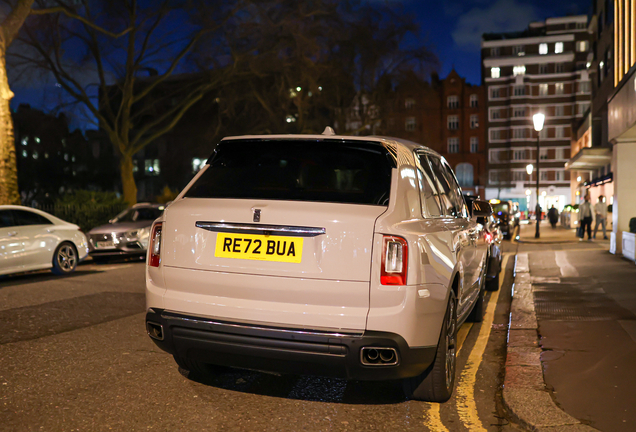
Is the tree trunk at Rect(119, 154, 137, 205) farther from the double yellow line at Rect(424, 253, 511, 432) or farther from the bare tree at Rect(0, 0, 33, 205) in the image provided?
the double yellow line at Rect(424, 253, 511, 432)

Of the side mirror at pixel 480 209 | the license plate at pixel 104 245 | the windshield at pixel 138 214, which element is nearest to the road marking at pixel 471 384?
the side mirror at pixel 480 209

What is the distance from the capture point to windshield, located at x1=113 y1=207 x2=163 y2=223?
1647cm

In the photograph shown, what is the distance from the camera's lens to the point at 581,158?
3369 cm

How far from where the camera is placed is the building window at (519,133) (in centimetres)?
8312

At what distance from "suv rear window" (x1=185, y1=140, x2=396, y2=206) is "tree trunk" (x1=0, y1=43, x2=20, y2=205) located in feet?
49.1

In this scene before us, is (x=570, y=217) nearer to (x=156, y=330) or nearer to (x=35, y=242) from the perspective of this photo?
(x=35, y=242)

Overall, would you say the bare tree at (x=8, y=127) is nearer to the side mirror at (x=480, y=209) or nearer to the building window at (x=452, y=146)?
the side mirror at (x=480, y=209)

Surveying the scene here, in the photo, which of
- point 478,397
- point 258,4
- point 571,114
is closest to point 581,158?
point 258,4

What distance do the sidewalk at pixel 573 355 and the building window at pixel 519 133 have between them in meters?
76.5

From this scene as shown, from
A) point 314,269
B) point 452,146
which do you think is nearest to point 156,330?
point 314,269

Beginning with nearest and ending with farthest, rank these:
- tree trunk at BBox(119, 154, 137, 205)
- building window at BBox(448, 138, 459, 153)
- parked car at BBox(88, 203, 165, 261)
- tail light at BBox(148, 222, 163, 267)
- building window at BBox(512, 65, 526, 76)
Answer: tail light at BBox(148, 222, 163, 267)
parked car at BBox(88, 203, 165, 261)
tree trunk at BBox(119, 154, 137, 205)
building window at BBox(512, 65, 526, 76)
building window at BBox(448, 138, 459, 153)

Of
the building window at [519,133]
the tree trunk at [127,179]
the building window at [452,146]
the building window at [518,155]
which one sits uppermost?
the building window at [519,133]

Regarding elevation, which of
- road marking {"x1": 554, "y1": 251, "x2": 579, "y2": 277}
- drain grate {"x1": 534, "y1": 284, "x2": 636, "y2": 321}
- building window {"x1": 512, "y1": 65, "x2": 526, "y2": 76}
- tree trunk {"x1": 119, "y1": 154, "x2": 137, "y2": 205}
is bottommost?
drain grate {"x1": 534, "y1": 284, "x2": 636, "y2": 321}

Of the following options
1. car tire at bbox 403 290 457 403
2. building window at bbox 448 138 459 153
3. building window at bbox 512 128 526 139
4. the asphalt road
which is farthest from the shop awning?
building window at bbox 448 138 459 153
